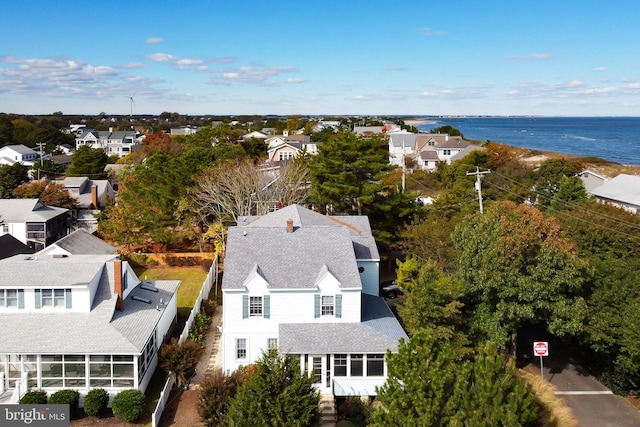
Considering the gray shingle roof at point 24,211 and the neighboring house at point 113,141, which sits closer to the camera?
the gray shingle roof at point 24,211

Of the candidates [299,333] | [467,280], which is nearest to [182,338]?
[299,333]

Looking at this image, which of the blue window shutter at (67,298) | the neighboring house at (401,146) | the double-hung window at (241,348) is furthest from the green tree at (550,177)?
the blue window shutter at (67,298)

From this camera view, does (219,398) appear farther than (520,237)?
No

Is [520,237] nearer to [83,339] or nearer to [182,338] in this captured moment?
[182,338]

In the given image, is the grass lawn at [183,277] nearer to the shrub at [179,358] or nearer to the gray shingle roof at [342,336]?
the shrub at [179,358]

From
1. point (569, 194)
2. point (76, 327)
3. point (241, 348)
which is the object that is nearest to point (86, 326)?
point (76, 327)

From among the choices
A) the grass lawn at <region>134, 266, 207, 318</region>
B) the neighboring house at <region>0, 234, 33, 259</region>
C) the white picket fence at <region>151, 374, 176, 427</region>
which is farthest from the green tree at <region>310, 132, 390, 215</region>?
the neighboring house at <region>0, 234, 33, 259</region>
